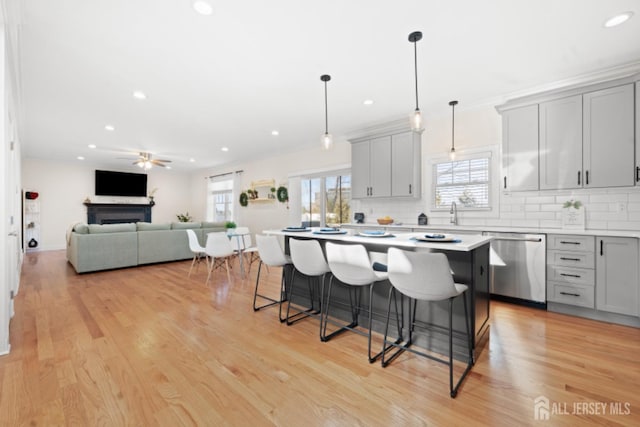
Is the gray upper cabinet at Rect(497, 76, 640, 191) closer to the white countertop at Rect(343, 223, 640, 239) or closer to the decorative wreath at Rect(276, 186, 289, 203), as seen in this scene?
the white countertop at Rect(343, 223, 640, 239)

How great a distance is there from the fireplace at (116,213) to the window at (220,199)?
222cm

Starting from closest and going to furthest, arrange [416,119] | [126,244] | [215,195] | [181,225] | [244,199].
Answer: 1. [416,119]
2. [126,244]
3. [181,225]
4. [244,199]
5. [215,195]

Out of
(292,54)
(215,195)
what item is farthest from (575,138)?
(215,195)

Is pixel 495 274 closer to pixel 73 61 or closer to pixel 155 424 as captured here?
pixel 155 424

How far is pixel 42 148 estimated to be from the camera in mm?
6941

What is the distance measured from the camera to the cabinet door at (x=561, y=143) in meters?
3.19

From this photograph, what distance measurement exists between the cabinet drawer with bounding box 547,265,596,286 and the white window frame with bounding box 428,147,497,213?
1.09 meters

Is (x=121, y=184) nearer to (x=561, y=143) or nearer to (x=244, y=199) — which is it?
(x=244, y=199)

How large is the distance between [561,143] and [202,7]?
389cm

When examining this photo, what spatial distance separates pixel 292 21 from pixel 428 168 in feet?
10.2

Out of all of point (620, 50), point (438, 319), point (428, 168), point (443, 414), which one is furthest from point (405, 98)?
point (443, 414)

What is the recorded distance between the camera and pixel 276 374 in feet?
6.58

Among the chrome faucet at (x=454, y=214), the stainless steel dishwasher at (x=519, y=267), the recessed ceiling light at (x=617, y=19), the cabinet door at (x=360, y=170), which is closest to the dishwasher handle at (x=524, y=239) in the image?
the stainless steel dishwasher at (x=519, y=267)

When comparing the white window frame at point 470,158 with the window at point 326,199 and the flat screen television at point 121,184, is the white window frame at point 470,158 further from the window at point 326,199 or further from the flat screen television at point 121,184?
the flat screen television at point 121,184
